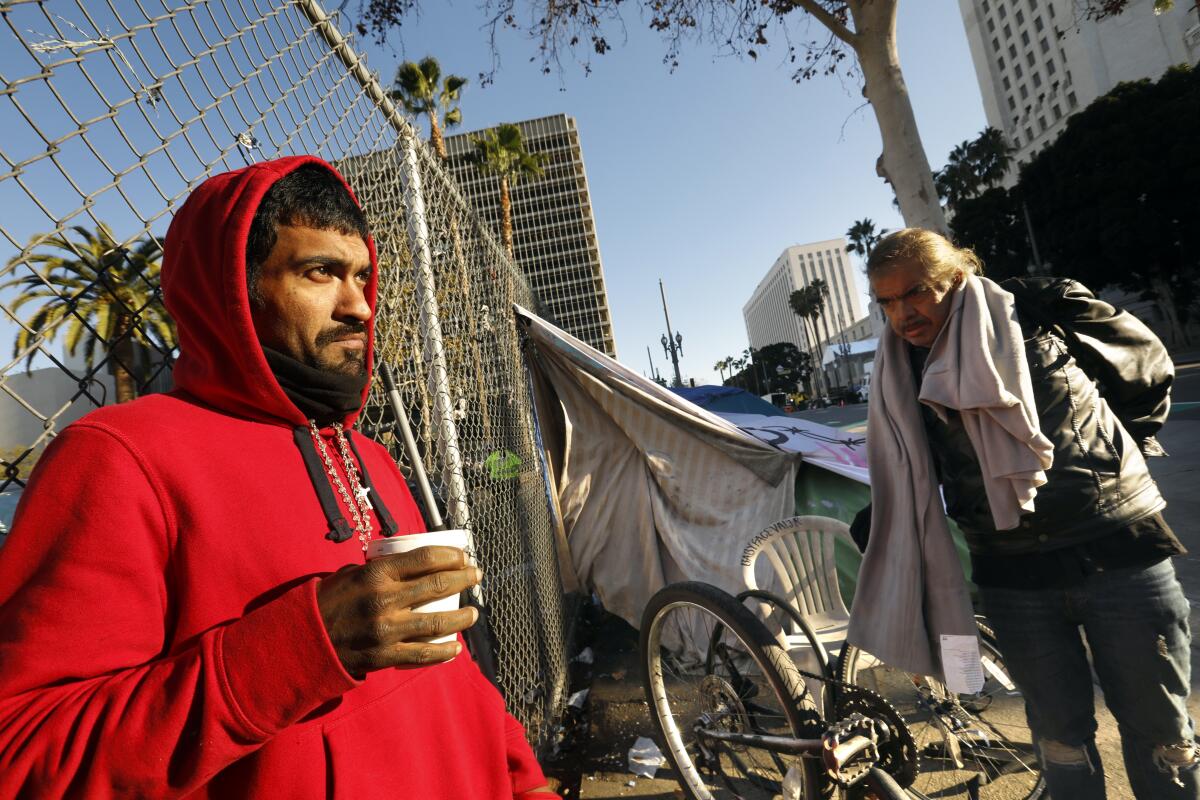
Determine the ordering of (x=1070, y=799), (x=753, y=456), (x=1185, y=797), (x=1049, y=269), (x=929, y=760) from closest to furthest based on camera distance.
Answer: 1. (x=1185, y=797)
2. (x=1070, y=799)
3. (x=929, y=760)
4. (x=753, y=456)
5. (x=1049, y=269)

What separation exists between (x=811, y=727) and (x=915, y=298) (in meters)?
1.56

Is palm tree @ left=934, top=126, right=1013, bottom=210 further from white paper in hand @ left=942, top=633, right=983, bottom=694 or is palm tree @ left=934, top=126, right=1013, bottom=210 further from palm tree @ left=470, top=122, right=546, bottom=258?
white paper in hand @ left=942, top=633, right=983, bottom=694

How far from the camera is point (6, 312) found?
958 millimetres

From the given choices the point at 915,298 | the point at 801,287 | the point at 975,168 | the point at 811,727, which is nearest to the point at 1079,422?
the point at 915,298

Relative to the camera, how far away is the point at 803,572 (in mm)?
3199

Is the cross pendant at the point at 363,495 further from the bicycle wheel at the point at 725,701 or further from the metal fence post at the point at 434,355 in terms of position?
the bicycle wheel at the point at 725,701

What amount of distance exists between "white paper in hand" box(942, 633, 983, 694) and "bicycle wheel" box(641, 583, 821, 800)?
1.59 feet

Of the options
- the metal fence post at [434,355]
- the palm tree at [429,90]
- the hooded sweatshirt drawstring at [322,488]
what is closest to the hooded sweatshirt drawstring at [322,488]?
the hooded sweatshirt drawstring at [322,488]

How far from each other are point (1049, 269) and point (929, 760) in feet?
121

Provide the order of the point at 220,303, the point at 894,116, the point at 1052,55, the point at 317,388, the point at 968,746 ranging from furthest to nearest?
the point at 1052,55 < the point at 894,116 < the point at 968,746 < the point at 317,388 < the point at 220,303

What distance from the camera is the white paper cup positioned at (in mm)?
843

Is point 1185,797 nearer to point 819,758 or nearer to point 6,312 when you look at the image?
point 819,758

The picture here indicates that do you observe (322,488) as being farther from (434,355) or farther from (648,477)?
(648,477)

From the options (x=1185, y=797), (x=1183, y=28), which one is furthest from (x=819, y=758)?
(x=1183, y=28)
